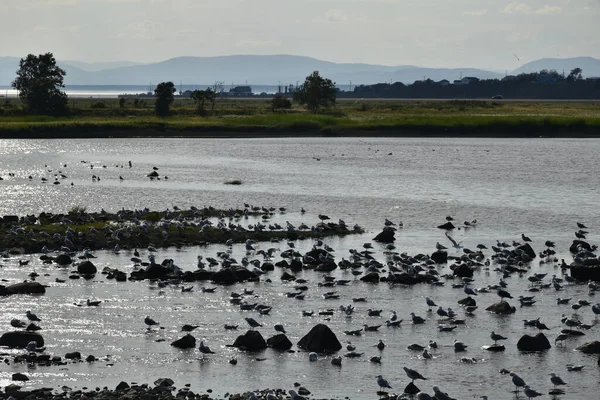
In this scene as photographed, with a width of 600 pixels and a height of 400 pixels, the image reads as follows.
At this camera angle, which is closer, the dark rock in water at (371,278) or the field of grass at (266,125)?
the dark rock in water at (371,278)

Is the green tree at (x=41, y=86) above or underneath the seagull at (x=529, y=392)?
above

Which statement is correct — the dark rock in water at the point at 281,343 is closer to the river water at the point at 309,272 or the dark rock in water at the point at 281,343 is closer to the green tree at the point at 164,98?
the river water at the point at 309,272

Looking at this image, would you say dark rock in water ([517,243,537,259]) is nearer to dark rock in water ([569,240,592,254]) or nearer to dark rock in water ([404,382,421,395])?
dark rock in water ([569,240,592,254])

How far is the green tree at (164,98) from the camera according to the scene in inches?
4688

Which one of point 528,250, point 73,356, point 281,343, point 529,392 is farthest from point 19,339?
point 528,250

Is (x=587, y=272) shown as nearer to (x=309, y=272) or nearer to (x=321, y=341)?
(x=309, y=272)

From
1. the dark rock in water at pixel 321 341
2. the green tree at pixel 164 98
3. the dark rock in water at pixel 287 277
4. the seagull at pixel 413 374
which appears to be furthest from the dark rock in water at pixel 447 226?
the green tree at pixel 164 98

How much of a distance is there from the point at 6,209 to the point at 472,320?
99.3 feet

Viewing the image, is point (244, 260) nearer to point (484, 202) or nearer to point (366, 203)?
point (366, 203)

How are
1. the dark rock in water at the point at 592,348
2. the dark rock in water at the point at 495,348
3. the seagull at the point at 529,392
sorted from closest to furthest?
the seagull at the point at 529,392 < the dark rock in water at the point at 592,348 < the dark rock in water at the point at 495,348

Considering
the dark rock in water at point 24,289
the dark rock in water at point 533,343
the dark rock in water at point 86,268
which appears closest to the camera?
the dark rock in water at point 533,343

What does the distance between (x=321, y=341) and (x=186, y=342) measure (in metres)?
3.31

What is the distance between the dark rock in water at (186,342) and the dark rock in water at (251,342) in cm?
103

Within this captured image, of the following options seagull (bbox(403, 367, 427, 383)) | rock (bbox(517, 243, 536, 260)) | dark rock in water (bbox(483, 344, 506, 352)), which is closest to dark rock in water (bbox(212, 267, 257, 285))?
dark rock in water (bbox(483, 344, 506, 352))
